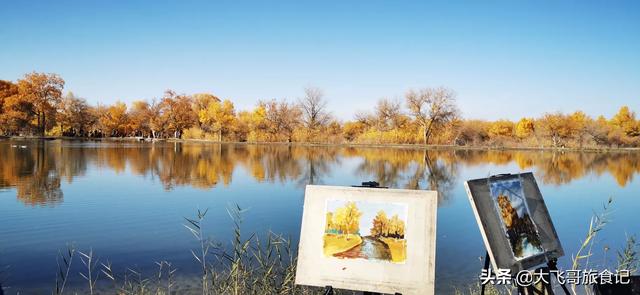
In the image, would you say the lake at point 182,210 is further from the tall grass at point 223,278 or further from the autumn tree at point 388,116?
the autumn tree at point 388,116

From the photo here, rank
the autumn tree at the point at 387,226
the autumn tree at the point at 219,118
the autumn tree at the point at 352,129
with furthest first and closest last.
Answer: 1. the autumn tree at the point at 219,118
2. the autumn tree at the point at 352,129
3. the autumn tree at the point at 387,226

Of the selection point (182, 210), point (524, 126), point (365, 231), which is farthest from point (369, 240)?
point (524, 126)

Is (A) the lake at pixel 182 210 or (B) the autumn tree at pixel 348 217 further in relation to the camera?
(A) the lake at pixel 182 210

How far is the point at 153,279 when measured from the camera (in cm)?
498

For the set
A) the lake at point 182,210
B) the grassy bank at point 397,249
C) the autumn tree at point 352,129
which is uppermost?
the autumn tree at point 352,129

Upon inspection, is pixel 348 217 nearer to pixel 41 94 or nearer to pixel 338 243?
pixel 338 243

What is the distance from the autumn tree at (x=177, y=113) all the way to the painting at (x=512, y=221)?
197 feet

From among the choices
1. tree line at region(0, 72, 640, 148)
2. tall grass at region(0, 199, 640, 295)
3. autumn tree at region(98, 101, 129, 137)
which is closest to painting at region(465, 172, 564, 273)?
tall grass at region(0, 199, 640, 295)

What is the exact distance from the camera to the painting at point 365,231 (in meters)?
2.83

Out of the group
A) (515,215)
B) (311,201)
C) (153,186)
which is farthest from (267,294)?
(153,186)

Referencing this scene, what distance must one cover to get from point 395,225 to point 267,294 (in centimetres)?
164

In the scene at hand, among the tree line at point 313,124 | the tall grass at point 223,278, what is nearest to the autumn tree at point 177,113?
the tree line at point 313,124

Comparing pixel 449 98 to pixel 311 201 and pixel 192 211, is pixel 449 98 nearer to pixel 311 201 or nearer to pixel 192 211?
pixel 192 211

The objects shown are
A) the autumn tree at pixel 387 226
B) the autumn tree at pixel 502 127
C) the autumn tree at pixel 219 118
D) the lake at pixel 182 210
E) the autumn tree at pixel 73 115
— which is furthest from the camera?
the autumn tree at pixel 502 127
